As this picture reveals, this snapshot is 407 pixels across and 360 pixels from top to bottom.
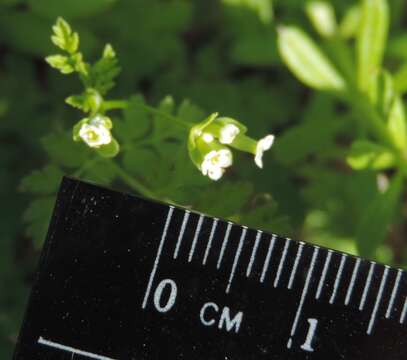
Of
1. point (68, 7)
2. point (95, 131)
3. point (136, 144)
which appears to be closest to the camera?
point (95, 131)

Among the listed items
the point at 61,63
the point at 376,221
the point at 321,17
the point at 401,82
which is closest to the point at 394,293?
the point at 376,221

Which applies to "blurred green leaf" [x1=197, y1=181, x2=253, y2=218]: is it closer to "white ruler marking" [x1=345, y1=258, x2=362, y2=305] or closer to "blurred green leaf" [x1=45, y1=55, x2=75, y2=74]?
"white ruler marking" [x1=345, y1=258, x2=362, y2=305]

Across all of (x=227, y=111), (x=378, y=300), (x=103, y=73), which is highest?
(x=227, y=111)

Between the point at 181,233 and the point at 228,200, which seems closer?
the point at 181,233

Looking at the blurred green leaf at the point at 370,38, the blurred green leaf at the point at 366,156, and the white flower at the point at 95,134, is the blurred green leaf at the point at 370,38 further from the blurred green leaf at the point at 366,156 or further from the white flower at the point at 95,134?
the white flower at the point at 95,134

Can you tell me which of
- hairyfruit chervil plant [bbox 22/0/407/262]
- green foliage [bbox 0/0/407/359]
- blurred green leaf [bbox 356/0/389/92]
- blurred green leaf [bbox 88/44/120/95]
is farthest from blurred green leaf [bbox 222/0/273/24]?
blurred green leaf [bbox 88/44/120/95]

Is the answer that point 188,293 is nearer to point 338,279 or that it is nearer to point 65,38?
point 338,279

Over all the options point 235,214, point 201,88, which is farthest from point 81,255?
point 201,88

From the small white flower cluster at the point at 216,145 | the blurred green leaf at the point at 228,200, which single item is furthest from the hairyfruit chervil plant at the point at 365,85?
the small white flower cluster at the point at 216,145

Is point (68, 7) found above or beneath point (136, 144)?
above
